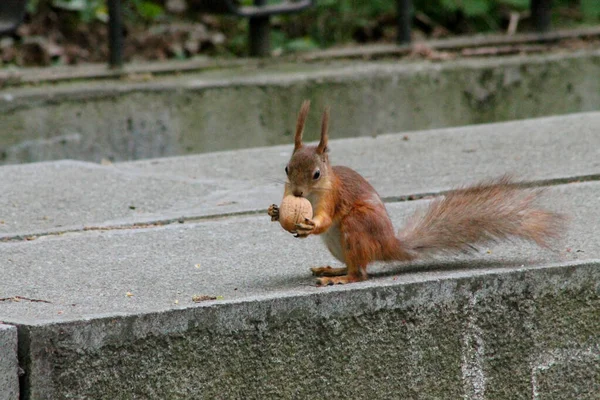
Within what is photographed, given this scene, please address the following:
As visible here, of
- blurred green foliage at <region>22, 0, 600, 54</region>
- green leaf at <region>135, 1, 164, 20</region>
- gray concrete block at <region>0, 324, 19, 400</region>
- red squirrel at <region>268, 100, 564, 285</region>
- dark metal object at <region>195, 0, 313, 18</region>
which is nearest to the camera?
gray concrete block at <region>0, 324, 19, 400</region>

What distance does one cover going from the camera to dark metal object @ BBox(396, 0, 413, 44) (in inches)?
215

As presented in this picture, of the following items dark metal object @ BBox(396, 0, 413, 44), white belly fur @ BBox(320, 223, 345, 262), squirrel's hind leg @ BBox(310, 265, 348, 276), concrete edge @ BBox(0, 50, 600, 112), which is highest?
white belly fur @ BBox(320, 223, 345, 262)

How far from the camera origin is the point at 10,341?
2016mm

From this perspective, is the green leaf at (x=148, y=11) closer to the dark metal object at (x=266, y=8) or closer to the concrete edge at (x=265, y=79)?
the dark metal object at (x=266, y=8)

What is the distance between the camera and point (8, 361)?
2014 millimetres

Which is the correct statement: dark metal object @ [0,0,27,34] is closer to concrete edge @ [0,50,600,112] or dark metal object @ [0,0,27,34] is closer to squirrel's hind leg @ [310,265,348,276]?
concrete edge @ [0,50,600,112]

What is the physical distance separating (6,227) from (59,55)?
3023 millimetres

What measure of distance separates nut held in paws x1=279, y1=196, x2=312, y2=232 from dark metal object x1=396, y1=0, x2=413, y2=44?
10.5 feet

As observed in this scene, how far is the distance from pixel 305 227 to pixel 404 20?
130 inches

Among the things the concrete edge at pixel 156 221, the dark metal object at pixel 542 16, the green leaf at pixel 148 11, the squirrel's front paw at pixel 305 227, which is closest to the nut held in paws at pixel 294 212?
the squirrel's front paw at pixel 305 227

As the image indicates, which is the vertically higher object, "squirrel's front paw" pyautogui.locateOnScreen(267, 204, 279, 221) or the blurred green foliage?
"squirrel's front paw" pyautogui.locateOnScreen(267, 204, 279, 221)

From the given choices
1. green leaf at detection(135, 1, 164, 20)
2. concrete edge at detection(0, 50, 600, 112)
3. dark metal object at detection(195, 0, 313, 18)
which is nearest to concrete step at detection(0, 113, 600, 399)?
concrete edge at detection(0, 50, 600, 112)

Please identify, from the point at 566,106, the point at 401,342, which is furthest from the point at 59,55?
the point at 401,342

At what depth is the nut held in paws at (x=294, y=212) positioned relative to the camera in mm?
2406
